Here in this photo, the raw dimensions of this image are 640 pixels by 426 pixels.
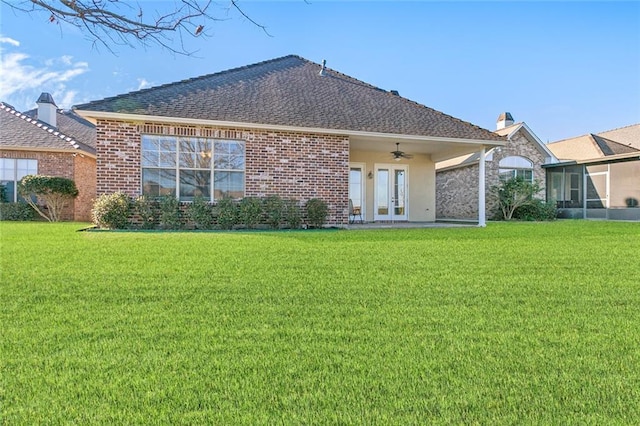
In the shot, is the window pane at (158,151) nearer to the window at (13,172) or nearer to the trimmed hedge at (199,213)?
the trimmed hedge at (199,213)

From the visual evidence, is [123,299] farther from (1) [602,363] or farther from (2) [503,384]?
(1) [602,363]

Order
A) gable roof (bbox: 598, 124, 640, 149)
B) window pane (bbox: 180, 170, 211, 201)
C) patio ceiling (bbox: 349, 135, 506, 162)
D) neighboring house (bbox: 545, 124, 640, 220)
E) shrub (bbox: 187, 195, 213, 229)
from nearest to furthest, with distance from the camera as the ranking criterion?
shrub (bbox: 187, 195, 213, 229) → window pane (bbox: 180, 170, 211, 201) → patio ceiling (bbox: 349, 135, 506, 162) → neighboring house (bbox: 545, 124, 640, 220) → gable roof (bbox: 598, 124, 640, 149)

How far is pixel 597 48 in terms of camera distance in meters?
13.2

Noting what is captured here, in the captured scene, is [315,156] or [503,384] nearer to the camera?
[503,384]

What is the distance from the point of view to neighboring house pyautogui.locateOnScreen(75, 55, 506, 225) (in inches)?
399

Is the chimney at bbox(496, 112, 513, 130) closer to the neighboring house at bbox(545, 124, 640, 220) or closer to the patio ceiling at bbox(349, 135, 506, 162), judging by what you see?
the neighboring house at bbox(545, 124, 640, 220)

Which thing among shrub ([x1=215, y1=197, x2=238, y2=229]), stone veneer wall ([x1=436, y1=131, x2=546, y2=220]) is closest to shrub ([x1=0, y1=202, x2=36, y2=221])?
shrub ([x1=215, y1=197, x2=238, y2=229])

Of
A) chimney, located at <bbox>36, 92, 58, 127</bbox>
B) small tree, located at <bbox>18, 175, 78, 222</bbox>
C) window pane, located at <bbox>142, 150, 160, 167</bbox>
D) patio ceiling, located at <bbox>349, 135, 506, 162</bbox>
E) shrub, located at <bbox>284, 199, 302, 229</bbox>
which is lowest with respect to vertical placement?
shrub, located at <bbox>284, 199, 302, 229</bbox>

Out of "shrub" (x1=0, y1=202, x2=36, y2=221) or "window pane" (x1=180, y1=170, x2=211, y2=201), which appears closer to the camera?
"window pane" (x1=180, y1=170, x2=211, y2=201)

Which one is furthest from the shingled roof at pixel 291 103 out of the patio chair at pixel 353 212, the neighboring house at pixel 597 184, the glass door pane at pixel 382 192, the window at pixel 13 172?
the neighboring house at pixel 597 184

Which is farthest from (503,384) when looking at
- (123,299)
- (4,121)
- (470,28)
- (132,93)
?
(4,121)

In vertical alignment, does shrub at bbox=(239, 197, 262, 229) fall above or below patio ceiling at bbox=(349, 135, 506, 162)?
below

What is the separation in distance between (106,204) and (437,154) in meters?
11.6

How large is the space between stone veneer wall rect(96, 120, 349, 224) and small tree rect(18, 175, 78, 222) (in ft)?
20.3
